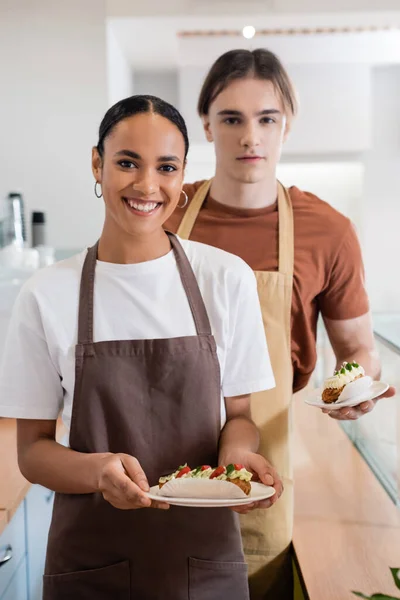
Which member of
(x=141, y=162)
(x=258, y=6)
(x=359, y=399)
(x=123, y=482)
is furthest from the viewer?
(x=258, y=6)

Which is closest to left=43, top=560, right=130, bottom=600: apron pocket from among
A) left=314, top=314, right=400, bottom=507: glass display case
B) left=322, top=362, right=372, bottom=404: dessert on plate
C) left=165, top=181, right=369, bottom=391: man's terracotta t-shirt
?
left=322, top=362, right=372, bottom=404: dessert on plate

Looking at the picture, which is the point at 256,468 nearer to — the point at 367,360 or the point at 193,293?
the point at 193,293

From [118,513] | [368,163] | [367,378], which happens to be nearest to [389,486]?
[367,378]

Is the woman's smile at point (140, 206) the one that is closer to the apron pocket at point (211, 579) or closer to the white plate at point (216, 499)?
the white plate at point (216, 499)

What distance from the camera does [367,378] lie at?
1271mm

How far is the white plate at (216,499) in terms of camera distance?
0.91 metres

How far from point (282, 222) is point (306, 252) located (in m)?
0.07

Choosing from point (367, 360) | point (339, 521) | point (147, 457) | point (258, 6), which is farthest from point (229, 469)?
point (258, 6)

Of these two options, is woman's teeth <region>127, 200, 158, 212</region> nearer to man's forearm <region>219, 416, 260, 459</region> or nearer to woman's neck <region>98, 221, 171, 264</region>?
woman's neck <region>98, 221, 171, 264</region>

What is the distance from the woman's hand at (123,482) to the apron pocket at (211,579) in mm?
206

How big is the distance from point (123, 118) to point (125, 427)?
43 centimetres

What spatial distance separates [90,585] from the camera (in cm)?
Answer: 110

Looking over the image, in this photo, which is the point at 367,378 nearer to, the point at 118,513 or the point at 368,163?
the point at 118,513

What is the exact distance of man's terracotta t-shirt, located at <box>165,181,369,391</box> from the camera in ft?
→ 4.61
